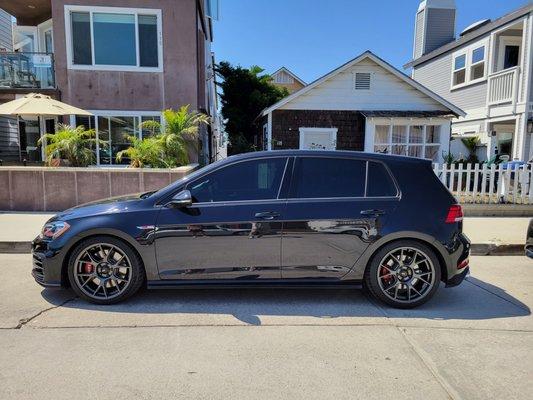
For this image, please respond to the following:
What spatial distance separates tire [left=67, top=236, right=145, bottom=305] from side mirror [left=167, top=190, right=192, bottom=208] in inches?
26.3

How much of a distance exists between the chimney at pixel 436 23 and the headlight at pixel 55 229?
22.8 meters

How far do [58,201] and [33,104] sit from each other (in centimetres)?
278

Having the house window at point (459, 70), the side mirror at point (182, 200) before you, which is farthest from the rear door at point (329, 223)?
the house window at point (459, 70)

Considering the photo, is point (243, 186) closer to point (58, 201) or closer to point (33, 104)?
point (58, 201)

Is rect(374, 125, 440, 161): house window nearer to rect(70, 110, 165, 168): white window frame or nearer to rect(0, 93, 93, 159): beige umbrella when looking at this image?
rect(70, 110, 165, 168): white window frame

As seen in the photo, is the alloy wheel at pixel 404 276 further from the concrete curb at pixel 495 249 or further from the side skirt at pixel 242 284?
the concrete curb at pixel 495 249

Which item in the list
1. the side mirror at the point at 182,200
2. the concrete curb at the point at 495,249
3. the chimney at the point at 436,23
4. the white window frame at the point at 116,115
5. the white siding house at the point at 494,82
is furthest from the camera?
the chimney at the point at 436,23

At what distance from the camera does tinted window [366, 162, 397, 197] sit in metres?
4.66

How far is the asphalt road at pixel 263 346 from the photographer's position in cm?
304

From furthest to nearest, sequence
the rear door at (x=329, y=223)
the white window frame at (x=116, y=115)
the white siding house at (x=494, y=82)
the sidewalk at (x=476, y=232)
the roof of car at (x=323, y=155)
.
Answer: the white siding house at (x=494, y=82) → the white window frame at (x=116, y=115) → the sidewalk at (x=476, y=232) → the roof of car at (x=323, y=155) → the rear door at (x=329, y=223)

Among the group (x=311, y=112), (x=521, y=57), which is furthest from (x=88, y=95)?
(x=521, y=57)

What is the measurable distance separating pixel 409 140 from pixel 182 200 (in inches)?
489

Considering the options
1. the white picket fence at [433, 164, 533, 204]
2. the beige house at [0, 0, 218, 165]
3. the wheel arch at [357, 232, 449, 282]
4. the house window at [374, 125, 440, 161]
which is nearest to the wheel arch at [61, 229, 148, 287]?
the wheel arch at [357, 232, 449, 282]

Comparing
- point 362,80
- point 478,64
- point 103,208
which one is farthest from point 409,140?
point 103,208
